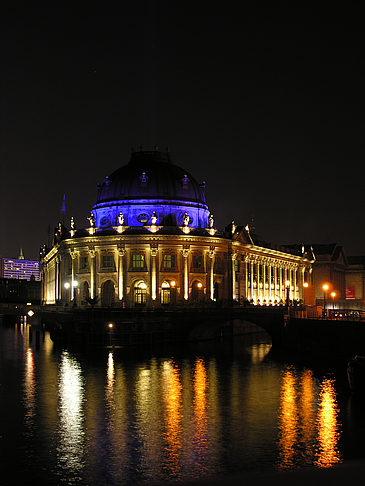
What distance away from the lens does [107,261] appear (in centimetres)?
12238

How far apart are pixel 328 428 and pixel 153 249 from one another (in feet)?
250

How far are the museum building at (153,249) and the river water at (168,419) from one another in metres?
40.0

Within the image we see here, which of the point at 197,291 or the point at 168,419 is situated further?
the point at 197,291

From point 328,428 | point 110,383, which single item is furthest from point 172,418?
point 110,383

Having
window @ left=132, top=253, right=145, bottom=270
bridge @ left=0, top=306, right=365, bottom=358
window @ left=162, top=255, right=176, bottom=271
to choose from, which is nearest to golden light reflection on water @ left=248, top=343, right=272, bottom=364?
bridge @ left=0, top=306, right=365, bottom=358

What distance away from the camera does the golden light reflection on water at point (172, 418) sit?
126 feet

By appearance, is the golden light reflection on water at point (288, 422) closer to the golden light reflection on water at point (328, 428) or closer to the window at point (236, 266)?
the golden light reflection on water at point (328, 428)

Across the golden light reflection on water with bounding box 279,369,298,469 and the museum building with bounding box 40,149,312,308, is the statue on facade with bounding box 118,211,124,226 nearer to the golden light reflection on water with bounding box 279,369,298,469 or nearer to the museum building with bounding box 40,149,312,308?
the museum building with bounding box 40,149,312,308

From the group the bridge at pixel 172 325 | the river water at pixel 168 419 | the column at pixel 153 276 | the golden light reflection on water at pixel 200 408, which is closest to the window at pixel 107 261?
the column at pixel 153 276

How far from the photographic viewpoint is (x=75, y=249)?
12750 cm

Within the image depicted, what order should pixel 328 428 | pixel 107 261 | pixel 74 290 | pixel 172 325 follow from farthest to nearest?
1. pixel 74 290
2. pixel 107 261
3. pixel 172 325
4. pixel 328 428

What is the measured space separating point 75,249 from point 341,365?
65.5 m

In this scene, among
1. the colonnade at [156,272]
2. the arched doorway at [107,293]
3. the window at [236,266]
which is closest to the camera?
the colonnade at [156,272]

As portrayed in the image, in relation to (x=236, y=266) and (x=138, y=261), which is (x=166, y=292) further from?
(x=236, y=266)
